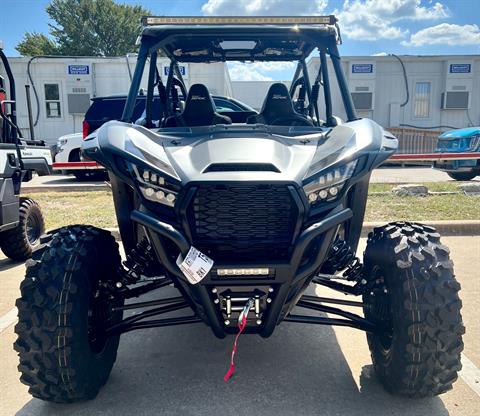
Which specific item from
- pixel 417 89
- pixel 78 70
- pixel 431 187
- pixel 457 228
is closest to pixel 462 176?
pixel 431 187

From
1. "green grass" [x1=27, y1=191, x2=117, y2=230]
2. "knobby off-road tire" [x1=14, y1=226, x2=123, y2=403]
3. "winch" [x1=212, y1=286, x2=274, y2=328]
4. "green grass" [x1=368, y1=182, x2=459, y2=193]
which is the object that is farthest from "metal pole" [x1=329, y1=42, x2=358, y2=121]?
"green grass" [x1=368, y1=182, x2=459, y2=193]

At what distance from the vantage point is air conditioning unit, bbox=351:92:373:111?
62.0 feet

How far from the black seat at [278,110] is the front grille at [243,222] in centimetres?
157

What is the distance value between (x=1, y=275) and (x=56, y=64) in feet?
49.2

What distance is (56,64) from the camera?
1781 centimetres

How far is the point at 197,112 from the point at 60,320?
6.28ft

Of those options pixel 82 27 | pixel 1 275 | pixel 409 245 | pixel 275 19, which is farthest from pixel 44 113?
pixel 82 27

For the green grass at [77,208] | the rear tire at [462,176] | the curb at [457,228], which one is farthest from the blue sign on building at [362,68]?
the curb at [457,228]

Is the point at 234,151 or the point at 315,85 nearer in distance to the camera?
the point at 234,151

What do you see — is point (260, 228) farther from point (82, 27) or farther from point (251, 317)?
point (82, 27)

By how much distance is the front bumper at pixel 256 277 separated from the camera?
7.08 feet

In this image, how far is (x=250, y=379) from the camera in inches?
109

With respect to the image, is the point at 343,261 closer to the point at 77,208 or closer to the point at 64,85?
the point at 77,208

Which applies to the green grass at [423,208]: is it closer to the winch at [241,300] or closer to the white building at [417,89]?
the winch at [241,300]
